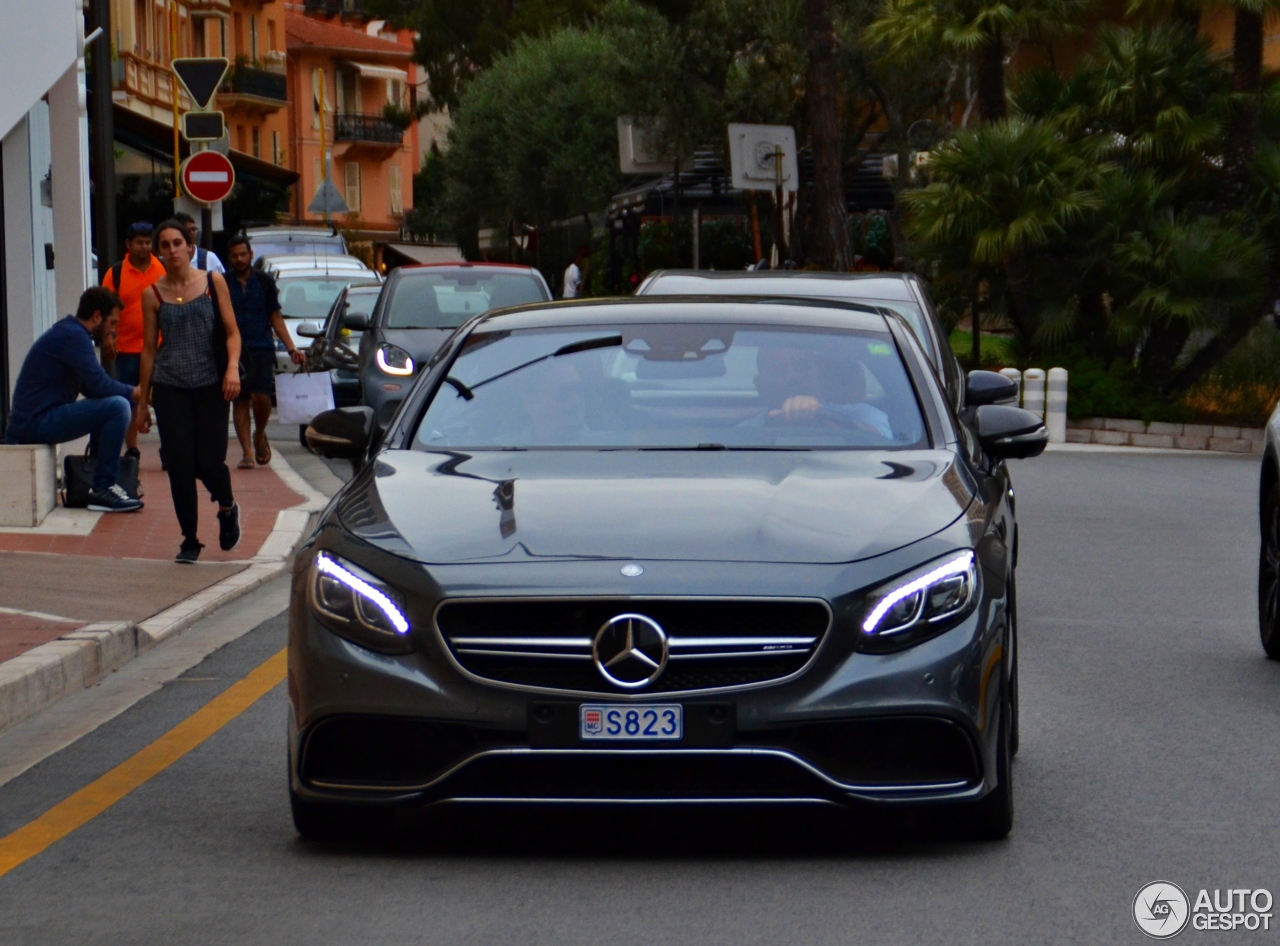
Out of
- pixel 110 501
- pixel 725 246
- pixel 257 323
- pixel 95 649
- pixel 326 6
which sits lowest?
pixel 110 501

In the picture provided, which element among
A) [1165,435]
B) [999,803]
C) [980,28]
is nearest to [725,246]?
[980,28]

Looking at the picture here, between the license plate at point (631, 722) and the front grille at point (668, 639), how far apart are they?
4 centimetres

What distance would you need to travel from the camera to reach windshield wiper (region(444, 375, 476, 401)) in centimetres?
671

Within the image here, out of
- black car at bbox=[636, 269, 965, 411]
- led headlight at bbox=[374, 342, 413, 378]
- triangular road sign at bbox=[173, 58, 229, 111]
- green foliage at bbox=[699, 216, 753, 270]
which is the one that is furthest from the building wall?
green foliage at bbox=[699, 216, 753, 270]

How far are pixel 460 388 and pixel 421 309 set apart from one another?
526 inches

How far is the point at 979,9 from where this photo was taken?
84.9 feet

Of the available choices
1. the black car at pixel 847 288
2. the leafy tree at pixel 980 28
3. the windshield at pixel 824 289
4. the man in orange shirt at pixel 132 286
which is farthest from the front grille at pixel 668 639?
the leafy tree at pixel 980 28

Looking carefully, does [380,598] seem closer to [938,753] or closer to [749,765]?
[749,765]

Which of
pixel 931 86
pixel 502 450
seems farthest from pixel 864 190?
pixel 502 450

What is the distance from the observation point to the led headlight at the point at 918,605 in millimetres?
5230

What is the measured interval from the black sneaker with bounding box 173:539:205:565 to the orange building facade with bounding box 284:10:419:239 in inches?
3353

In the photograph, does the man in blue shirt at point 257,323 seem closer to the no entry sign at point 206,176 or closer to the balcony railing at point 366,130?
the no entry sign at point 206,176

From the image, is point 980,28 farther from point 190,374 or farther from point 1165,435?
point 190,374

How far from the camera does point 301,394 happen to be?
18.3 metres
